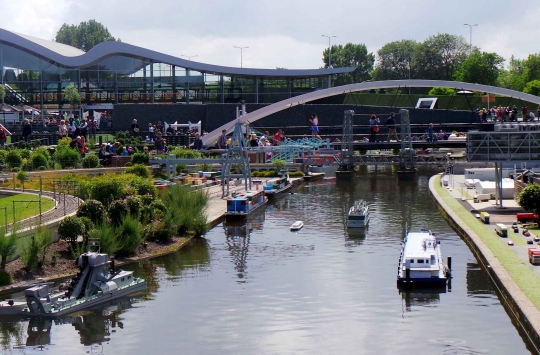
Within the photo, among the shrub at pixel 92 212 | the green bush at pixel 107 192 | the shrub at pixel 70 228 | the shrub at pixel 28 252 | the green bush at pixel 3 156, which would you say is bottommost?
the shrub at pixel 28 252

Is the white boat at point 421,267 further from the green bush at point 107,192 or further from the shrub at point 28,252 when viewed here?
the green bush at point 107,192

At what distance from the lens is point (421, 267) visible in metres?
31.2

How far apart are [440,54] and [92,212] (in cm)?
12879

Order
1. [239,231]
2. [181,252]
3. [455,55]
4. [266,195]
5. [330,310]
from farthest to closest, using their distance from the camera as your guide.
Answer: [455,55], [266,195], [239,231], [181,252], [330,310]

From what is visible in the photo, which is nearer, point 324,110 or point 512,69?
point 324,110

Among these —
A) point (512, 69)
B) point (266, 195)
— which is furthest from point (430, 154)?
point (512, 69)

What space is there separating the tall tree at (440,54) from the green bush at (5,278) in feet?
435

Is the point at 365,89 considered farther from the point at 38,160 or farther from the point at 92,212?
the point at 92,212

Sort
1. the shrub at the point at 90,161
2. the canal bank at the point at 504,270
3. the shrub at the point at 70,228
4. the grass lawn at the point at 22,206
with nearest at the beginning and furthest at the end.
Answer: the canal bank at the point at 504,270
the shrub at the point at 70,228
the grass lawn at the point at 22,206
the shrub at the point at 90,161

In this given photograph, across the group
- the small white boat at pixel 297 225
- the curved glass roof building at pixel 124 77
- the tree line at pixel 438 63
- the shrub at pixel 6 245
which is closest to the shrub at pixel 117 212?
the shrub at pixel 6 245

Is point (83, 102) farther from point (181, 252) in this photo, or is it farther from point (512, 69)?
point (512, 69)

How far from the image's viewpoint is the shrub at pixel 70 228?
33031mm

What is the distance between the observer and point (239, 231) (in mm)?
43188

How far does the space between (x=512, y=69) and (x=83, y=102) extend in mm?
96552
